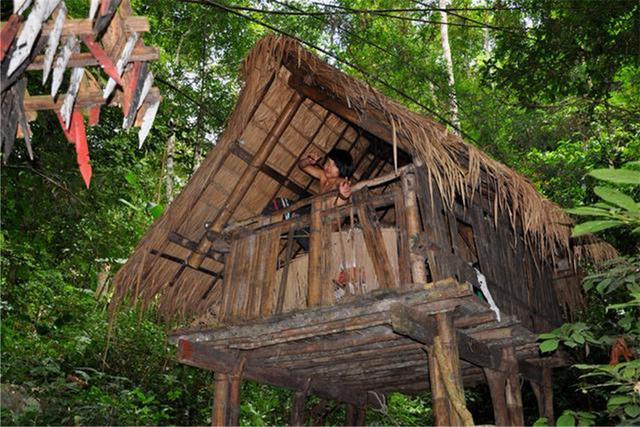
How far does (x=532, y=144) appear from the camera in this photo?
37.0ft

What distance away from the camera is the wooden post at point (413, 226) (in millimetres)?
4621

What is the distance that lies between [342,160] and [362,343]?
1828 mm

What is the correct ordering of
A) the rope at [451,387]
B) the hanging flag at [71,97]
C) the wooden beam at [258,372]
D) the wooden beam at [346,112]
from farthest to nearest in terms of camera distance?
the wooden beam at [258,372]
the wooden beam at [346,112]
the rope at [451,387]
the hanging flag at [71,97]

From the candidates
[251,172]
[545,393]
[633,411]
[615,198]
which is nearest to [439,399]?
[633,411]

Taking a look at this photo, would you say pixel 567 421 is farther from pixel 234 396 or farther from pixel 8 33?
pixel 234 396

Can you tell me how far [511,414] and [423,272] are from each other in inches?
84.0

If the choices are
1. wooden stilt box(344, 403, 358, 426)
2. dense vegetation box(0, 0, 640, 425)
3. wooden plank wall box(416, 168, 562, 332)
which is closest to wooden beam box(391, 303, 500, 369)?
wooden plank wall box(416, 168, 562, 332)

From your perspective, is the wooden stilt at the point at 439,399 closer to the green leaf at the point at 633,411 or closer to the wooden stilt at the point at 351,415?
the green leaf at the point at 633,411

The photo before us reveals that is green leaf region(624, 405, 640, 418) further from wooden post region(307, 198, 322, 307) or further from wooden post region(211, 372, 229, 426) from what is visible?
wooden post region(211, 372, 229, 426)

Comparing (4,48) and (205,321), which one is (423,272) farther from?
(4,48)

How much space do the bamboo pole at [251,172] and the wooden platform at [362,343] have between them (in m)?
0.93

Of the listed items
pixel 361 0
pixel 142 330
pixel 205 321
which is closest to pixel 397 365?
pixel 205 321

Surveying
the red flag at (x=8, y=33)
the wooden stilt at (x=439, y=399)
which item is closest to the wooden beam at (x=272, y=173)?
the wooden stilt at (x=439, y=399)

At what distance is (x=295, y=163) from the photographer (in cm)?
636
